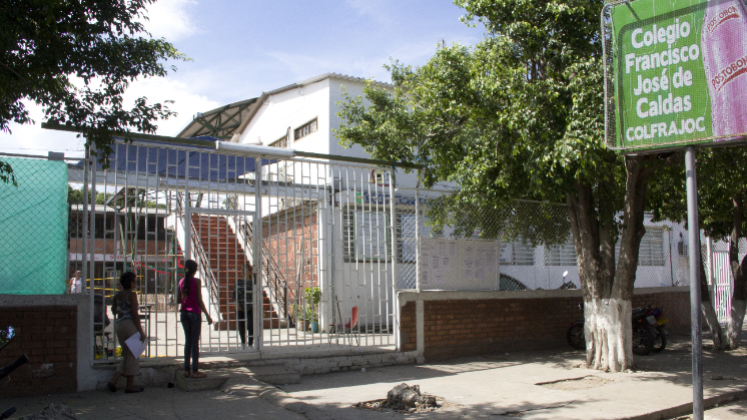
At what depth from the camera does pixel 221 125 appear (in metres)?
24.1

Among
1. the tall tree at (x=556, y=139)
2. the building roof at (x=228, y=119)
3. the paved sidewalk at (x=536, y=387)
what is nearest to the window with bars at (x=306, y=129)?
the building roof at (x=228, y=119)

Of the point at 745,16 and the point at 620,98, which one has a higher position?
the point at 745,16

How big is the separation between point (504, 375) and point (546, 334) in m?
2.86

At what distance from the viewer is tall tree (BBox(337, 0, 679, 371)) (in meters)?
7.68

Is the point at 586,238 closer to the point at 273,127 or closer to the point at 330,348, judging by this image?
the point at 330,348

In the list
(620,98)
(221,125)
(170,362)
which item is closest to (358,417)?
(170,362)

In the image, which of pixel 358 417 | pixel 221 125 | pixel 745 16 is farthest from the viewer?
pixel 221 125

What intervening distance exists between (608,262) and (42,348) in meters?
7.69

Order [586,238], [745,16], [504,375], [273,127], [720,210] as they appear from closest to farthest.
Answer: [745,16], [504,375], [586,238], [720,210], [273,127]

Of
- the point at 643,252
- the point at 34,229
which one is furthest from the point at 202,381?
the point at 643,252

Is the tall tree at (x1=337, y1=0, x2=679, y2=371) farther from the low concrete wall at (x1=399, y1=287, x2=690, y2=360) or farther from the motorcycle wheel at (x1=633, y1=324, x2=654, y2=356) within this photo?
the motorcycle wheel at (x1=633, y1=324, x2=654, y2=356)

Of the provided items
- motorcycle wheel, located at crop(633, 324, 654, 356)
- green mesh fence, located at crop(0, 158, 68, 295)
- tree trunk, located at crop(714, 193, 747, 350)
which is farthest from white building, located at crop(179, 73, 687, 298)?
green mesh fence, located at crop(0, 158, 68, 295)

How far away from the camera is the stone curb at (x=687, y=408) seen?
5.96m

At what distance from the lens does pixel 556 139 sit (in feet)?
25.6
